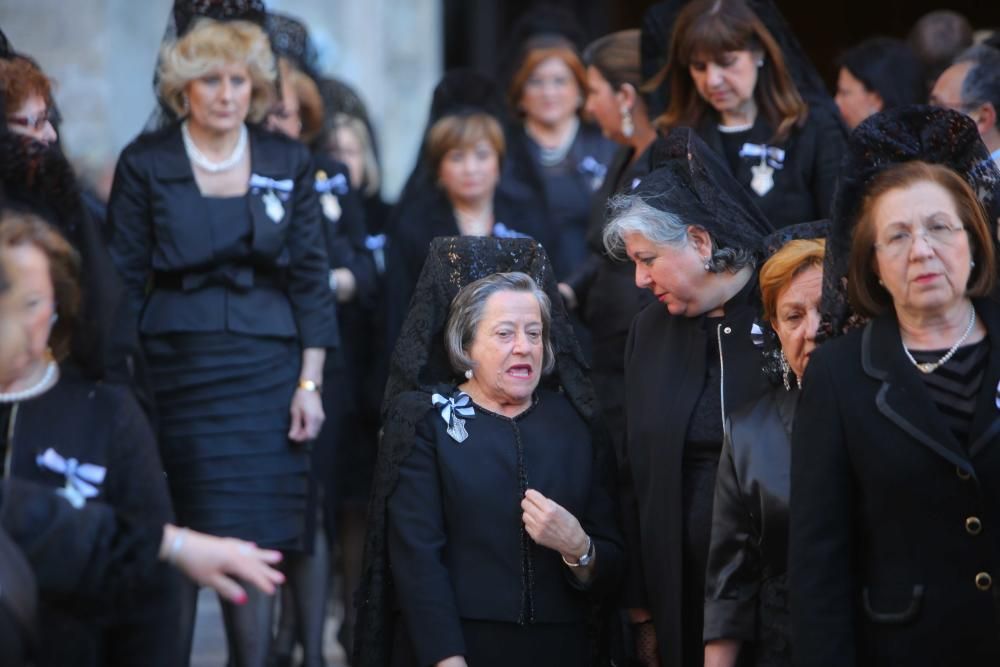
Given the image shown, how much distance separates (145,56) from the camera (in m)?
10.7

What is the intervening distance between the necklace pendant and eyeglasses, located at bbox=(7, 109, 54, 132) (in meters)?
2.36

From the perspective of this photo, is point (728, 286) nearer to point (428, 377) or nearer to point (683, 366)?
point (683, 366)

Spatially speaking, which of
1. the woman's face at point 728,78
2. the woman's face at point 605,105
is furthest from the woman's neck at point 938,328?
the woman's face at point 605,105

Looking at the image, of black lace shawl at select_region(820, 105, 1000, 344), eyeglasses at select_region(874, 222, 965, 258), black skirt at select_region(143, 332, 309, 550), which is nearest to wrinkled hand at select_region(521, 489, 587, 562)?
black lace shawl at select_region(820, 105, 1000, 344)

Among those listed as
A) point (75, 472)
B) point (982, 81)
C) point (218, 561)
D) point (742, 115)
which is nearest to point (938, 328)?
point (218, 561)

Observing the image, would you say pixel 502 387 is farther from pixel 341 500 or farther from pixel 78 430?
pixel 341 500

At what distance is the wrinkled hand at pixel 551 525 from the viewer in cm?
482

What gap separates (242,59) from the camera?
6.22 metres

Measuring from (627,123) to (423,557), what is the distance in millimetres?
2696

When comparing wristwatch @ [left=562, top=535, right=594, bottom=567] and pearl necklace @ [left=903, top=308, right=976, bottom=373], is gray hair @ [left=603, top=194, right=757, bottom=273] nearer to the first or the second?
wristwatch @ [left=562, top=535, right=594, bottom=567]

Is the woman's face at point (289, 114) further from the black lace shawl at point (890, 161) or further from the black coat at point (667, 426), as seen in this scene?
the black lace shawl at point (890, 161)

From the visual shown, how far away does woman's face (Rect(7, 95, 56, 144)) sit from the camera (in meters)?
5.38

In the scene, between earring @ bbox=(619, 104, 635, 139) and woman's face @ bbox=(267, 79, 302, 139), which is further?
woman's face @ bbox=(267, 79, 302, 139)

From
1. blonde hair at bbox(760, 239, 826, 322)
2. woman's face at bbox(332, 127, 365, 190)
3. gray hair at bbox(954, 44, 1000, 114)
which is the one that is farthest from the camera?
woman's face at bbox(332, 127, 365, 190)
